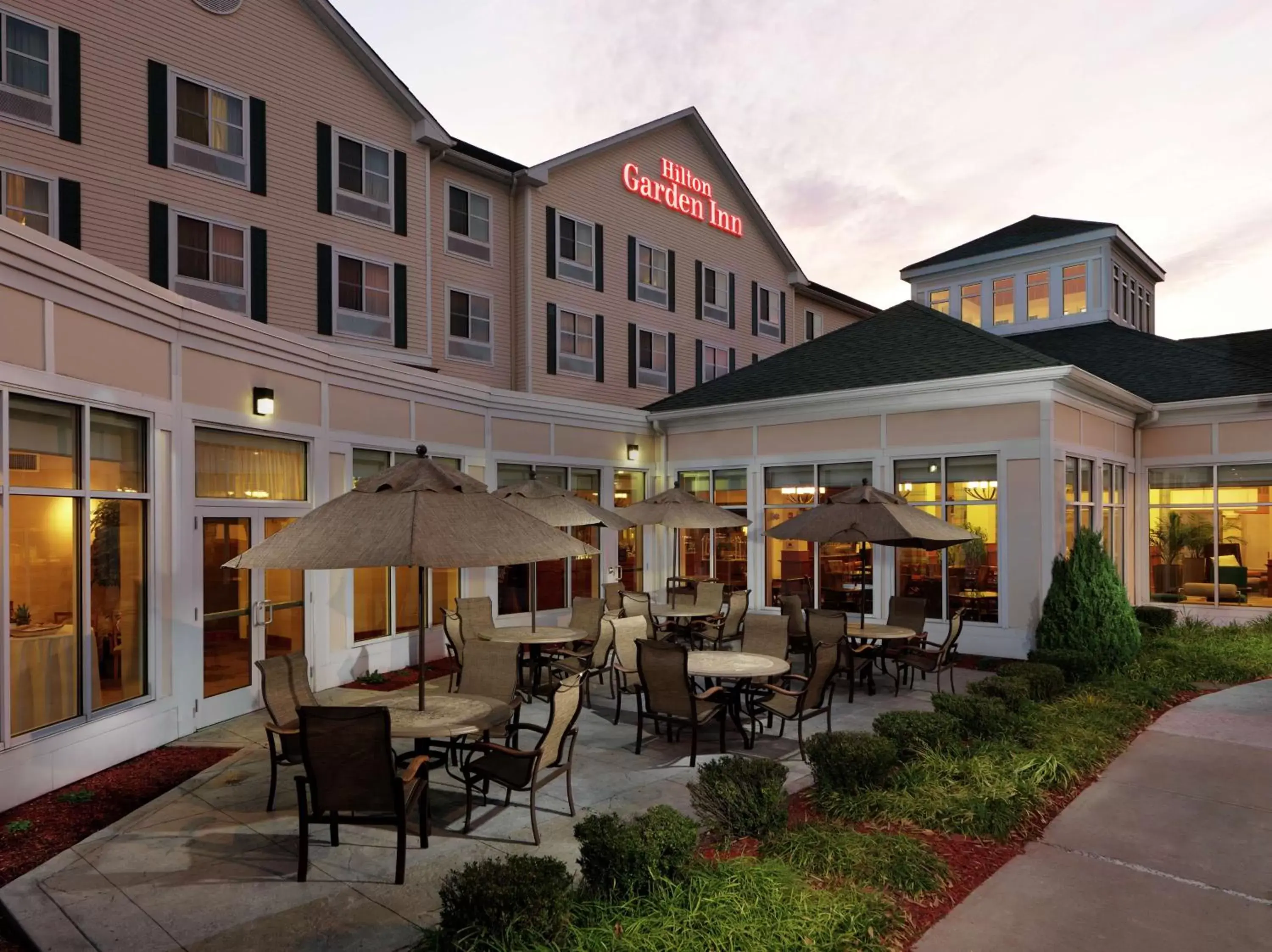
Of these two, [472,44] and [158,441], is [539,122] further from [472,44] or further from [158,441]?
[158,441]

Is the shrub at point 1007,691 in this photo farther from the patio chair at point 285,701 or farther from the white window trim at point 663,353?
the white window trim at point 663,353

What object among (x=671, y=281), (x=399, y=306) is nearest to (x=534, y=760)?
(x=399, y=306)

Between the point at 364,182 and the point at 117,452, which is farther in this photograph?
the point at 364,182

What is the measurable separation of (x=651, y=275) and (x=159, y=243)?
12.7 metres

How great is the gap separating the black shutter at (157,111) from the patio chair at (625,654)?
11633 mm

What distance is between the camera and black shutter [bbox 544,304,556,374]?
19.8 m

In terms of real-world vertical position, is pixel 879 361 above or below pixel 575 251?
below

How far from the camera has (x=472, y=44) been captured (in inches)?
997

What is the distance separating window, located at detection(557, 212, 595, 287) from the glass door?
12422 mm

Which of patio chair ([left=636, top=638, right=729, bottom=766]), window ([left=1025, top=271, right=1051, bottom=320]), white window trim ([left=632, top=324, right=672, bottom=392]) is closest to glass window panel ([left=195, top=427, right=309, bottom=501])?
patio chair ([left=636, top=638, right=729, bottom=766])

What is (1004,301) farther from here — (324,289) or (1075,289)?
(324,289)

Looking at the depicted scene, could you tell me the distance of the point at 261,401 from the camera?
9.08 m

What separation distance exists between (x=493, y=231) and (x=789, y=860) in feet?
56.5

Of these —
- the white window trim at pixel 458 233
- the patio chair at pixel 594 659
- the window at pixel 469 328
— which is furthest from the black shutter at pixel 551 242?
the patio chair at pixel 594 659
